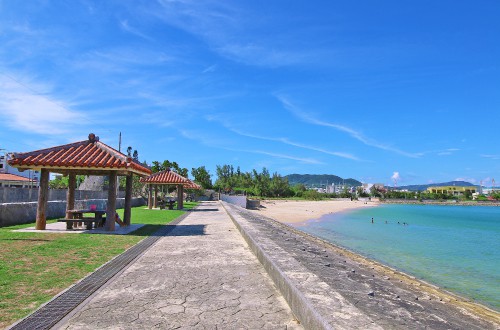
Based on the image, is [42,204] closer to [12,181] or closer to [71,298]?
[71,298]

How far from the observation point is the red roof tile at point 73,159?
11.5 meters

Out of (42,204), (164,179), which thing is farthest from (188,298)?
(164,179)

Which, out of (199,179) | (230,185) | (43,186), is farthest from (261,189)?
(43,186)

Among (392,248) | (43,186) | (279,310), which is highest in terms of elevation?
(43,186)

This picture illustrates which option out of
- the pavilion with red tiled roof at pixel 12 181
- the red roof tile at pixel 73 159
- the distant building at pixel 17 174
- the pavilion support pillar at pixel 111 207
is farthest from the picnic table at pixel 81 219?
the pavilion with red tiled roof at pixel 12 181

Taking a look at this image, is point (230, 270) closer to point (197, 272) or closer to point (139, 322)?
point (197, 272)

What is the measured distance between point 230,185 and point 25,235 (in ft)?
297

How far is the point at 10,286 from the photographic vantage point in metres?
5.08

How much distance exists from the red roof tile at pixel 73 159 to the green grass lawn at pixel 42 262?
2.17 m

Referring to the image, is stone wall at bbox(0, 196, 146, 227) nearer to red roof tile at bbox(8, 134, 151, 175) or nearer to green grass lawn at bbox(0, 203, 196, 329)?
green grass lawn at bbox(0, 203, 196, 329)

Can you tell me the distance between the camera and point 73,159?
39.0 feet

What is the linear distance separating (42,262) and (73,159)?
18.9ft

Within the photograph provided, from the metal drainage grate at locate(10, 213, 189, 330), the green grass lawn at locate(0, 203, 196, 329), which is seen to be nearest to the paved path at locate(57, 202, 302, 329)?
the metal drainage grate at locate(10, 213, 189, 330)

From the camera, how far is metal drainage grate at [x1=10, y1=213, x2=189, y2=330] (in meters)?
3.76
